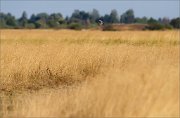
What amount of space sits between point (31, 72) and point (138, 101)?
15.9ft

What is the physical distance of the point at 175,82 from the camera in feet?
18.2

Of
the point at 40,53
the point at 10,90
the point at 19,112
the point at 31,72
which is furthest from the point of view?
the point at 40,53

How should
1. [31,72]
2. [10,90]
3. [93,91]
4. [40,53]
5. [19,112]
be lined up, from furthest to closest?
[40,53] → [31,72] → [10,90] → [19,112] → [93,91]

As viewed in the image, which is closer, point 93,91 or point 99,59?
point 93,91

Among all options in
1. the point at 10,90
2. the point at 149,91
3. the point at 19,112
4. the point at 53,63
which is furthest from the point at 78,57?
the point at 149,91

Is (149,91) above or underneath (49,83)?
above

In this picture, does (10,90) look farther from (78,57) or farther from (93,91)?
(93,91)

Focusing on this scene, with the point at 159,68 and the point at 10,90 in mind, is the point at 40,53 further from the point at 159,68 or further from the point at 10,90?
the point at 159,68

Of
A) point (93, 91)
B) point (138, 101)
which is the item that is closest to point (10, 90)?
point (93, 91)

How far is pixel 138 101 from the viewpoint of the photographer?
525cm

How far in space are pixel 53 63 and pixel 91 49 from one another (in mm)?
→ 1263

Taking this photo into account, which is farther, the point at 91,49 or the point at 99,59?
the point at 91,49

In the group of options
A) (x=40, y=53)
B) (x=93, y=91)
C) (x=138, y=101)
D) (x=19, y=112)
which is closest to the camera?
(x=138, y=101)

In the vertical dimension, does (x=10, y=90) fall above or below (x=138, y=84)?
below
